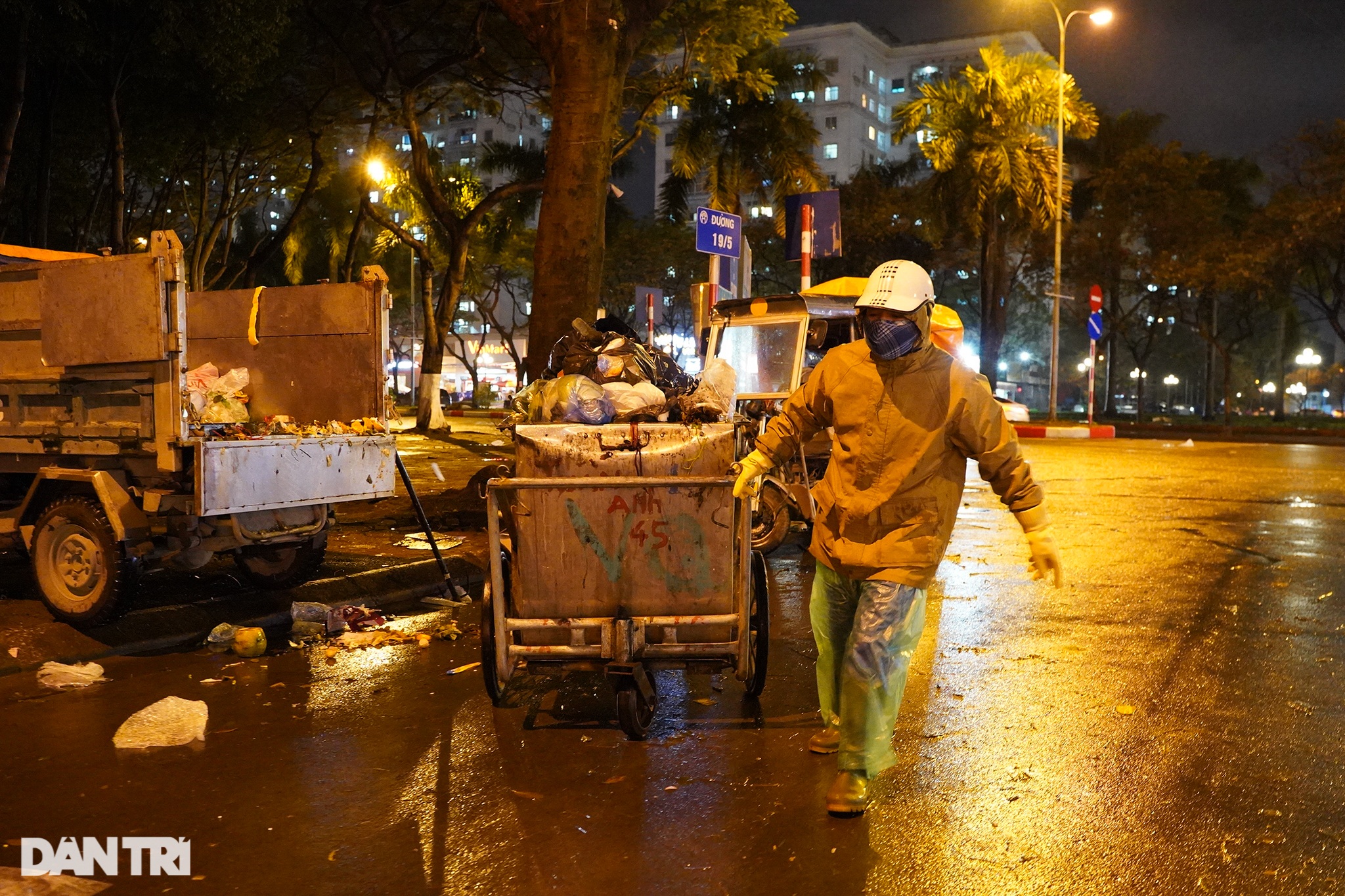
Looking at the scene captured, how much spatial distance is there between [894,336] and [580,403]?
1.65 m

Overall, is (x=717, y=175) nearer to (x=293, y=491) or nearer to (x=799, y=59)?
(x=799, y=59)

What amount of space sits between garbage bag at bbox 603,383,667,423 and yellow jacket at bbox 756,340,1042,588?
1337mm

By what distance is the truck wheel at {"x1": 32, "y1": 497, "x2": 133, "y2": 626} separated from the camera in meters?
6.41

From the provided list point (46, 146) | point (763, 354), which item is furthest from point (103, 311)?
point (46, 146)

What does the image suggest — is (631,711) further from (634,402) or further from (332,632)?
(332,632)

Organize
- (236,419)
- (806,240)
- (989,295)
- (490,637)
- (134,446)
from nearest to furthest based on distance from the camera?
(490,637)
(134,446)
(236,419)
(806,240)
(989,295)

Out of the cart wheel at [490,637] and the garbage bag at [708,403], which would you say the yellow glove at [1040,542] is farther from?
the cart wheel at [490,637]

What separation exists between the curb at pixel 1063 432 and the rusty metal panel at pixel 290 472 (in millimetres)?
23700

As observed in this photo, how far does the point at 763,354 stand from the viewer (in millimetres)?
10320

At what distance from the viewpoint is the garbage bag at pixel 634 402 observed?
5.27 m

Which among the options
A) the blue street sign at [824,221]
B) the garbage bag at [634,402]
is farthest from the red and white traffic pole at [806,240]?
the garbage bag at [634,402]

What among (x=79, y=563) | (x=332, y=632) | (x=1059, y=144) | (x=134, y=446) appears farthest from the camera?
(x=1059, y=144)

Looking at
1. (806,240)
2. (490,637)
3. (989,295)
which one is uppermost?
(989,295)

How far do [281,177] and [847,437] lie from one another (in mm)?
29241
